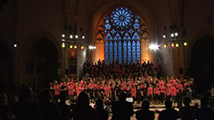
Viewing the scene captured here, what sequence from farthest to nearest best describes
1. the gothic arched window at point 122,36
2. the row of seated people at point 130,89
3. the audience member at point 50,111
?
the gothic arched window at point 122,36, the row of seated people at point 130,89, the audience member at point 50,111

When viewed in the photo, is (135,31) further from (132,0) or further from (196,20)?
(196,20)

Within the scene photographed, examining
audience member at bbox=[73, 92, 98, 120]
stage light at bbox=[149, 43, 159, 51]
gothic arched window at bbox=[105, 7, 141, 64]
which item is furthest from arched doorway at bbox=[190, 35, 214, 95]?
audience member at bbox=[73, 92, 98, 120]

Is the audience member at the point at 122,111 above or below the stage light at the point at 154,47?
below

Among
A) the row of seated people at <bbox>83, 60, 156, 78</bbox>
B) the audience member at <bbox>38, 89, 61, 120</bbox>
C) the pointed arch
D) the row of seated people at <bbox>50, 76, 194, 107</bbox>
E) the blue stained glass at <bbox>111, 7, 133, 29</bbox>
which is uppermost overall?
the blue stained glass at <bbox>111, 7, 133, 29</bbox>

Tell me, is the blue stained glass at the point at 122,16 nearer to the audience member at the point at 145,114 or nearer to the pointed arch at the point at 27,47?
the pointed arch at the point at 27,47

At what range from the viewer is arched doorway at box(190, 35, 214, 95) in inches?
Answer: 643

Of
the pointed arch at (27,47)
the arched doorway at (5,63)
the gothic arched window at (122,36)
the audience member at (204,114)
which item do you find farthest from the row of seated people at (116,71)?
the audience member at (204,114)

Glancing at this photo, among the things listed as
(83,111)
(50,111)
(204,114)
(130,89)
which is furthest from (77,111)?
(130,89)

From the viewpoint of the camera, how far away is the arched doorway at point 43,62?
1839cm

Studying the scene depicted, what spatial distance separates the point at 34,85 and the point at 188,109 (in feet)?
54.4

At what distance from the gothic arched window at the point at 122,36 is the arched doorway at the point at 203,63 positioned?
886 centimetres

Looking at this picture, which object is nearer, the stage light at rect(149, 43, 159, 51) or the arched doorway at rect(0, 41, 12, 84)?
the arched doorway at rect(0, 41, 12, 84)

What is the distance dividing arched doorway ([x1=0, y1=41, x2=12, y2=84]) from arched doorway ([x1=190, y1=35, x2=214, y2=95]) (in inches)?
671

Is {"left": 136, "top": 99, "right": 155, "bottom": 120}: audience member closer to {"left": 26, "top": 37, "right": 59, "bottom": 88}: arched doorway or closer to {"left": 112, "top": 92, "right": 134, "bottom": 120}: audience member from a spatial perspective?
{"left": 112, "top": 92, "right": 134, "bottom": 120}: audience member
